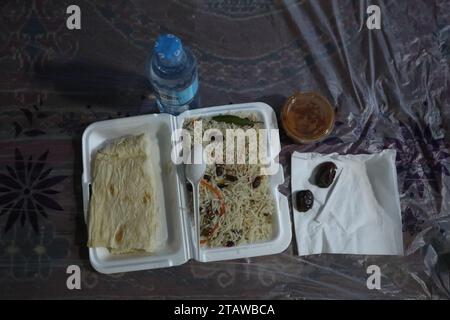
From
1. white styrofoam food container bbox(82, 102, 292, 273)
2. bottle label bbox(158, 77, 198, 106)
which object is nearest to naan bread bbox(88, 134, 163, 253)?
white styrofoam food container bbox(82, 102, 292, 273)

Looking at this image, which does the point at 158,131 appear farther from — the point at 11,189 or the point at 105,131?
the point at 11,189

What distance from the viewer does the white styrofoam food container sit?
1259 mm

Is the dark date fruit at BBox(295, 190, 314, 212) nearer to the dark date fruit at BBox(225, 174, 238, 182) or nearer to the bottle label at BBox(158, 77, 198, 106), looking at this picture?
the dark date fruit at BBox(225, 174, 238, 182)

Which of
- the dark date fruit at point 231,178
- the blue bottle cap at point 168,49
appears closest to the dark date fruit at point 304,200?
the dark date fruit at point 231,178

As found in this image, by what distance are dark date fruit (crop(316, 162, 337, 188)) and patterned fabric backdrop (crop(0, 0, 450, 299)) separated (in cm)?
8

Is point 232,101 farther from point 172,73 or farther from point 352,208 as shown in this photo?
point 352,208

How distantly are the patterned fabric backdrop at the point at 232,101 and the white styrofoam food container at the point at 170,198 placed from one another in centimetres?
6

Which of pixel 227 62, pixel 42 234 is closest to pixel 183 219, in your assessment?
pixel 42 234

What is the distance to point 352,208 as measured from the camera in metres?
1.32

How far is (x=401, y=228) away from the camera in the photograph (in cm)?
132

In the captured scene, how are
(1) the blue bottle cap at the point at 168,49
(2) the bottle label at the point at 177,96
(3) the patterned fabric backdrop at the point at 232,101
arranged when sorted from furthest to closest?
1. (3) the patterned fabric backdrop at the point at 232,101
2. (2) the bottle label at the point at 177,96
3. (1) the blue bottle cap at the point at 168,49

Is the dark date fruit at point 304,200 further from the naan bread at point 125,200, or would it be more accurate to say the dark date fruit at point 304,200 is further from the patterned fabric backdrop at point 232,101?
the naan bread at point 125,200

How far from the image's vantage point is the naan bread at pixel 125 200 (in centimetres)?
124

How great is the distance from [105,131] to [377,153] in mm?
940
